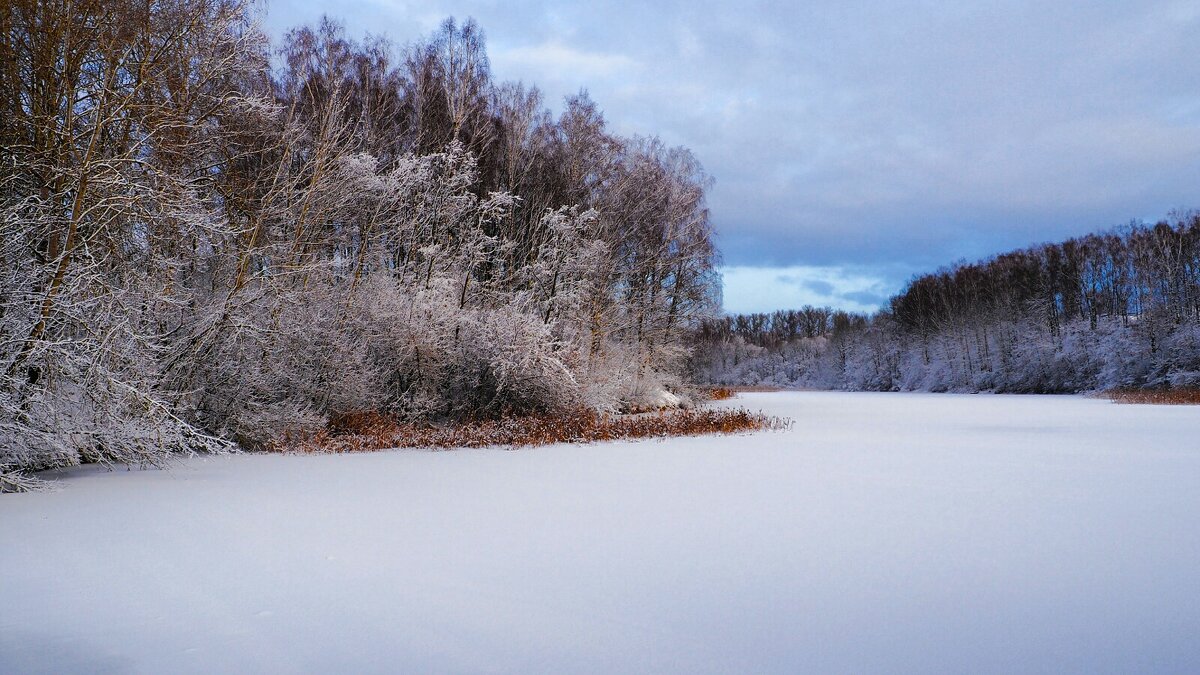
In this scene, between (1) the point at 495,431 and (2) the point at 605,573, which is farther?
(1) the point at 495,431

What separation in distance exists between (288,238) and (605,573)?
10989mm

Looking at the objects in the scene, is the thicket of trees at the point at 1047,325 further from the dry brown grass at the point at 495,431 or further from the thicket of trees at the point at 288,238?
the dry brown grass at the point at 495,431

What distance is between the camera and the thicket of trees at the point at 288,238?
6.84m

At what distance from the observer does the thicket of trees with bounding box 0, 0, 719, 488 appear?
6836mm

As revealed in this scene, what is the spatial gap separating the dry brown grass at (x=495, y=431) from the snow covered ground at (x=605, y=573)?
304 centimetres

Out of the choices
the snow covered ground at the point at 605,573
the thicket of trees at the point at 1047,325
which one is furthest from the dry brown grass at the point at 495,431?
the thicket of trees at the point at 1047,325

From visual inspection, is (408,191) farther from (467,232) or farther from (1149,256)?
(1149,256)

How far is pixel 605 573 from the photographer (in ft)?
12.8

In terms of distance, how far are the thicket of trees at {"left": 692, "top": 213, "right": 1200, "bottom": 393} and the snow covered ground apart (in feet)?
64.1

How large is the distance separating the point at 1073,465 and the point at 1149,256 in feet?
139

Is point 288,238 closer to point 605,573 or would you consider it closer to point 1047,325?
point 605,573

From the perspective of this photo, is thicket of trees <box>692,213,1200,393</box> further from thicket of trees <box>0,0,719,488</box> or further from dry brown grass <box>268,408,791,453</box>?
dry brown grass <box>268,408,791,453</box>

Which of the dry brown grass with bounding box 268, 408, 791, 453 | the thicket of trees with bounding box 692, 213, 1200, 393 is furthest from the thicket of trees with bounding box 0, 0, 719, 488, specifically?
the thicket of trees with bounding box 692, 213, 1200, 393

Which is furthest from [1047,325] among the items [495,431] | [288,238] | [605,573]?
[605,573]
